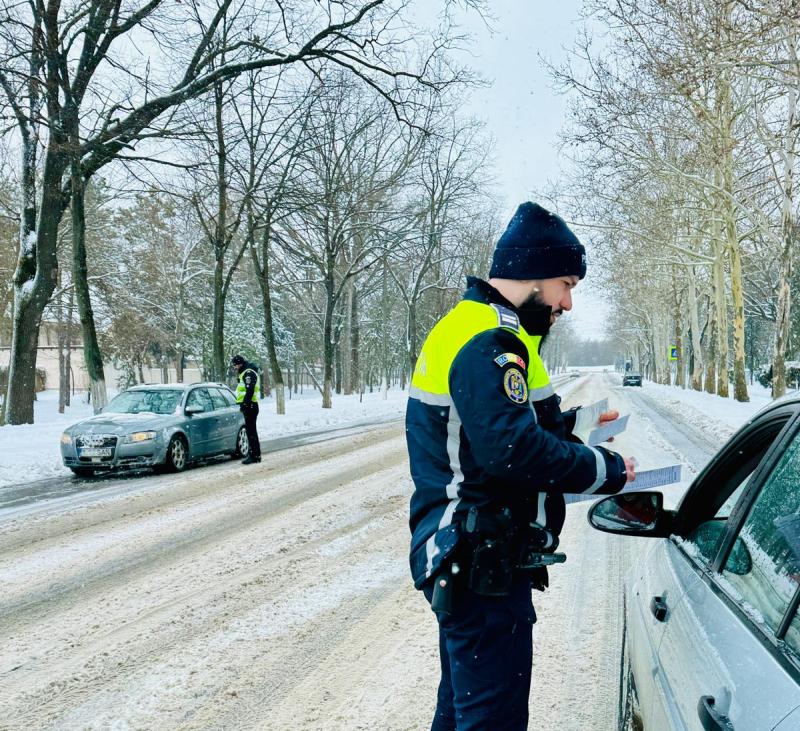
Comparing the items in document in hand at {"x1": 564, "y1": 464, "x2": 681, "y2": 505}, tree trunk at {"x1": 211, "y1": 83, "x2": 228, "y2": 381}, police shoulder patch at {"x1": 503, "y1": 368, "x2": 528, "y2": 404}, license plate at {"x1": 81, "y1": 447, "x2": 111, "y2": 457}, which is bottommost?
license plate at {"x1": 81, "y1": 447, "x2": 111, "y2": 457}

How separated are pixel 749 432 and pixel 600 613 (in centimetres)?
280

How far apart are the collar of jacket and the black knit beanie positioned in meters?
0.06

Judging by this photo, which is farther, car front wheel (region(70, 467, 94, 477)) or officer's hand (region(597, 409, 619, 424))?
car front wheel (region(70, 467, 94, 477))

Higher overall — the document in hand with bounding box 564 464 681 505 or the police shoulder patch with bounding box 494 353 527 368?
the police shoulder patch with bounding box 494 353 527 368

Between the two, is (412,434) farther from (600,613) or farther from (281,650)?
(600,613)

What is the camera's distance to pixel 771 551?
1.67 m

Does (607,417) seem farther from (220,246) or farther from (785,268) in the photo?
(220,246)

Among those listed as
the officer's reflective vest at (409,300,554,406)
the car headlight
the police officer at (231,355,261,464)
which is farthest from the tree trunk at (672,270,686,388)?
the officer's reflective vest at (409,300,554,406)

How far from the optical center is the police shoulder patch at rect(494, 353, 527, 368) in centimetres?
188

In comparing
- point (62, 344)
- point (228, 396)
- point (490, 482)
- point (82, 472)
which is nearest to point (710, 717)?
point (490, 482)

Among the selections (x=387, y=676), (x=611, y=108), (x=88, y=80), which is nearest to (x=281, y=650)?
(x=387, y=676)

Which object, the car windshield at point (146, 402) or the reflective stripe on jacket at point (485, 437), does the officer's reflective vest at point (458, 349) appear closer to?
the reflective stripe on jacket at point (485, 437)

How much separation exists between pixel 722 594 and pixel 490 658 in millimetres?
610

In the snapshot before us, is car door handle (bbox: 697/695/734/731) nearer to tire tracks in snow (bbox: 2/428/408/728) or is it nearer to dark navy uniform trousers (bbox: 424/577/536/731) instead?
dark navy uniform trousers (bbox: 424/577/536/731)
